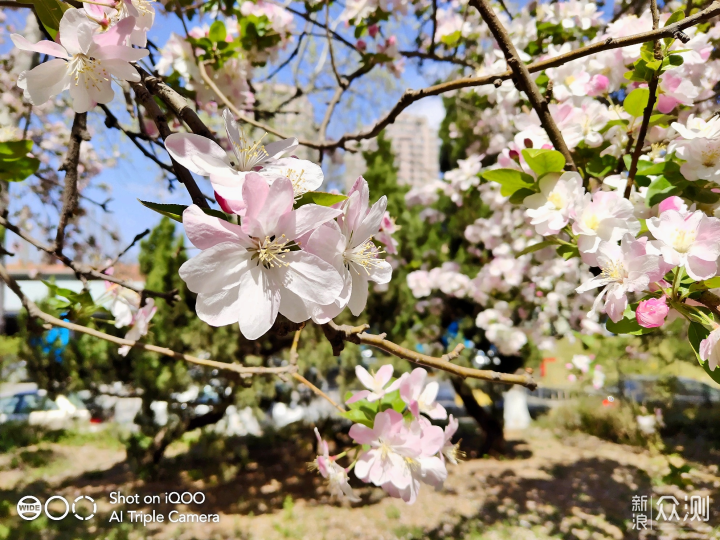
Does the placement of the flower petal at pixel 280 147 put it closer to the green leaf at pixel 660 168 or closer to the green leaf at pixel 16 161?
the green leaf at pixel 16 161

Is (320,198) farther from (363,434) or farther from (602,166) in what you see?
(602,166)

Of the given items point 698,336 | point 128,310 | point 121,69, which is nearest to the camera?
point 121,69

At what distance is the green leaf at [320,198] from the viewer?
44 cm

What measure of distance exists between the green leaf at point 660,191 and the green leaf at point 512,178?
0.23m

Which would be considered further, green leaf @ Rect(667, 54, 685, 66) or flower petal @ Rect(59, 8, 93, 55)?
green leaf @ Rect(667, 54, 685, 66)

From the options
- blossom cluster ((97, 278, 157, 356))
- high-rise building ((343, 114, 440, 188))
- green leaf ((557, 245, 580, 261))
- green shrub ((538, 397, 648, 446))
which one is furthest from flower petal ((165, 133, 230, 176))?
high-rise building ((343, 114, 440, 188))

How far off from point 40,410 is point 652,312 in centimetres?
768

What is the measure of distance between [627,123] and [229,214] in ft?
2.75

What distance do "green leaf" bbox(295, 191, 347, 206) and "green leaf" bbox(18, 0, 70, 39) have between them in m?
0.38

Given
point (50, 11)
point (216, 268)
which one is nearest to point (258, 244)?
point (216, 268)

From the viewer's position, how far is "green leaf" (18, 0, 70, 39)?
0.52 metres

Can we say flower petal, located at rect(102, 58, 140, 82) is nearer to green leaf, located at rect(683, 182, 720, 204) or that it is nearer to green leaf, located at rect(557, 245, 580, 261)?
green leaf, located at rect(557, 245, 580, 261)

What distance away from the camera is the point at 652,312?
59 centimetres

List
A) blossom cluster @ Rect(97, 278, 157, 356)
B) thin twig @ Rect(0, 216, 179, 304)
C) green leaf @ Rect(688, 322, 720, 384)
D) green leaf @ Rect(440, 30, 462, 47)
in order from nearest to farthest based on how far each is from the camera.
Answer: green leaf @ Rect(688, 322, 720, 384) < thin twig @ Rect(0, 216, 179, 304) < blossom cluster @ Rect(97, 278, 157, 356) < green leaf @ Rect(440, 30, 462, 47)
